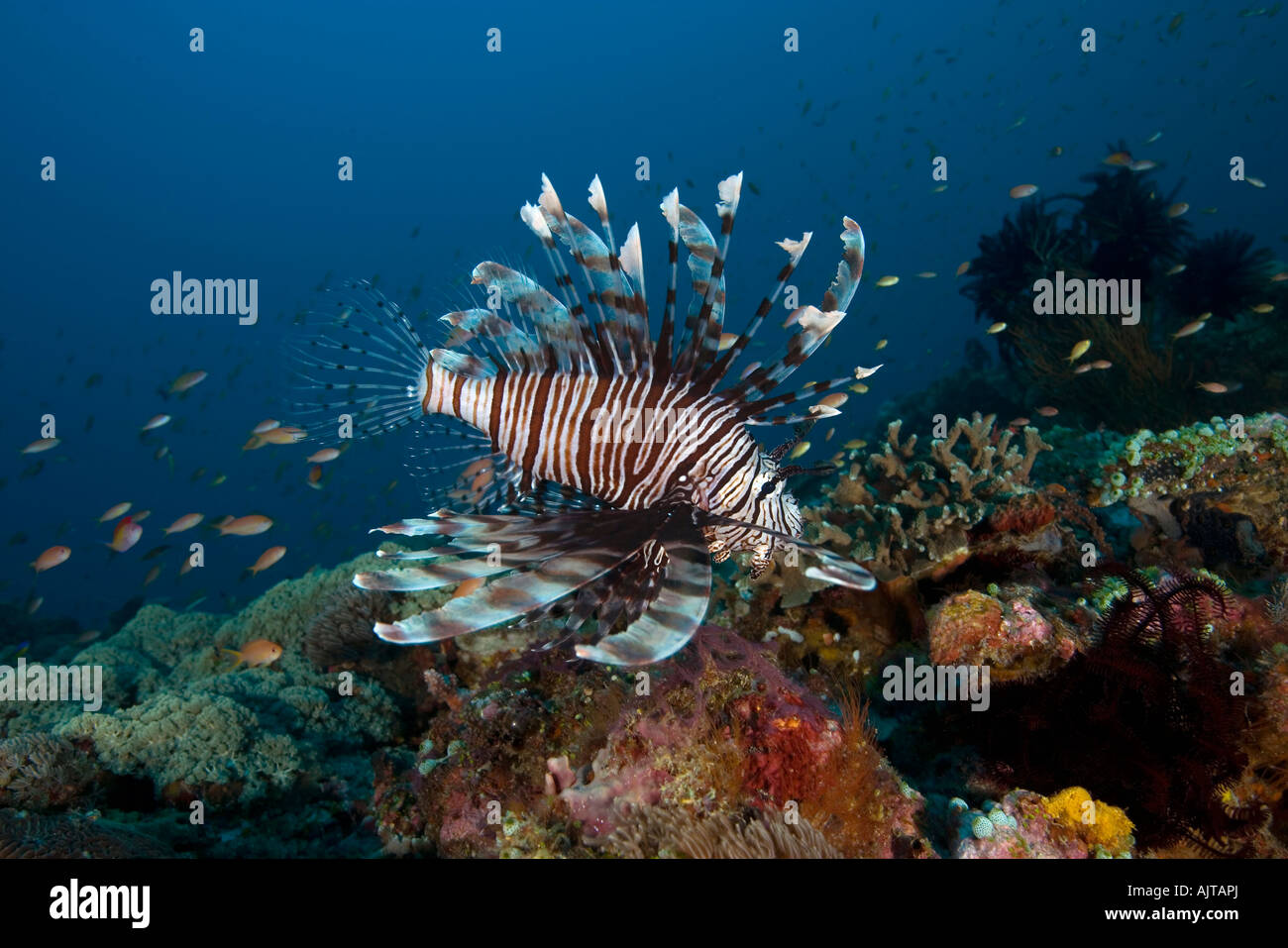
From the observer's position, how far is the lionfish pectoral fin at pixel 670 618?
190 centimetres

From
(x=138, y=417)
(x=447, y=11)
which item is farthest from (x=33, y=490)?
(x=447, y=11)

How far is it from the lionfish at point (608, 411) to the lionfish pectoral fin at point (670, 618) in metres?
0.11

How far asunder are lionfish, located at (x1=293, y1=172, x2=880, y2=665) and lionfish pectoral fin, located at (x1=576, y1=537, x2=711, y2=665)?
0.11m

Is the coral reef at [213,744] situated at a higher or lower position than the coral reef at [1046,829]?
lower

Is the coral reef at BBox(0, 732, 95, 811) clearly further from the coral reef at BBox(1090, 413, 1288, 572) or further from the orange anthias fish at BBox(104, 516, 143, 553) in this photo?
the coral reef at BBox(1090, 413, 1288, 572)

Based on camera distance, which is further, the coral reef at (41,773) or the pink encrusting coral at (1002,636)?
the coral reef at (41,773)

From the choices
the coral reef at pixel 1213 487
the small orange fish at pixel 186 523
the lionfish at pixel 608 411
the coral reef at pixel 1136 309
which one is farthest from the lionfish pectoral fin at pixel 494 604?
the coral reef at pixel 1136 309

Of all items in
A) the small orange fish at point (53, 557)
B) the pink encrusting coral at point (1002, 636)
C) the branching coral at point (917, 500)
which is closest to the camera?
the pink encrusting coral at point (1002, 636)

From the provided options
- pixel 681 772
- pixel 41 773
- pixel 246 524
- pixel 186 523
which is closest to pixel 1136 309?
pixel 681 772

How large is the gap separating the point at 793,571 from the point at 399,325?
3461mm

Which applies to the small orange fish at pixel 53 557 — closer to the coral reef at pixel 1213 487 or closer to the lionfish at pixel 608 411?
the lionfish at pixel 608 411

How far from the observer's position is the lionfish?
118 inches

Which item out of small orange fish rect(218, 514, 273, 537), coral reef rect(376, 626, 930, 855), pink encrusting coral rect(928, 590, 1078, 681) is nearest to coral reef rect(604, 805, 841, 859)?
coral reef rect(376, 626, 930, 855)
